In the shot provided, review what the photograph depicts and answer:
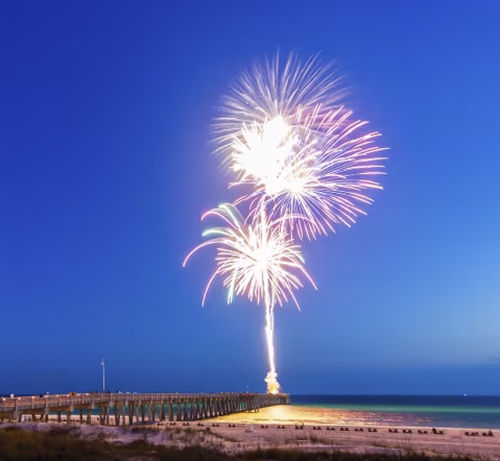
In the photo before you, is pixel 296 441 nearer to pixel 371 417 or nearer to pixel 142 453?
pixel 142 453

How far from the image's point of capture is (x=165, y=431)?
3095 cm

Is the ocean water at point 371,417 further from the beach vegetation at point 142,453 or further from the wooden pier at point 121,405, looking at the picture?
the beach vegetation at point 142,453

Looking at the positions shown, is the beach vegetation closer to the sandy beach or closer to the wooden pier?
the sandy beach

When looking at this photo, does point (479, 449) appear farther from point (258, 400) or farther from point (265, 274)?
point (258, 400)

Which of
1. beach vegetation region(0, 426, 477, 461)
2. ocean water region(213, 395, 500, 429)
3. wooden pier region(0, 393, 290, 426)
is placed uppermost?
wooden pier region(0, 393, 290, 426)

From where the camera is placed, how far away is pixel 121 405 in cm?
5303

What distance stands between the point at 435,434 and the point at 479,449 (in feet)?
35.0

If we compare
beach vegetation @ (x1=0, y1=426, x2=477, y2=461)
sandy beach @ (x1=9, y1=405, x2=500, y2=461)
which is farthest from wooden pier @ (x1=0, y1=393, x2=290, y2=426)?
beach vegetation @ (x1=0, y1=426, x2=477, y2=461)

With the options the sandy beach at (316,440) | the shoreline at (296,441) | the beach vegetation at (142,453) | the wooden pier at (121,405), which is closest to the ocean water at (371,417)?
the wooden pier at (121,405)

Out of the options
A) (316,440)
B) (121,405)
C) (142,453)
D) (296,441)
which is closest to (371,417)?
(121,405)

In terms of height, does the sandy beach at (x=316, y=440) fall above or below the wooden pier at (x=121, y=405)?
below

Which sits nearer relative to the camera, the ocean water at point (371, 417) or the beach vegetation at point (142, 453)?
the beach vegetation at point (142, 453)

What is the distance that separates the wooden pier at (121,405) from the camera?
41.2 metres

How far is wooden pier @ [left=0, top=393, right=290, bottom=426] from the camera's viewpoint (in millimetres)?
41188
